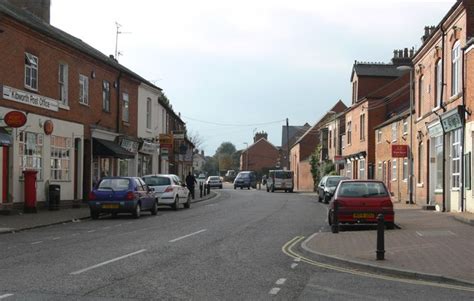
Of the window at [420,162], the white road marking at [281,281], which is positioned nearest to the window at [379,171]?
the window at [420,162]

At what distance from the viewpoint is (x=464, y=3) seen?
2197cm

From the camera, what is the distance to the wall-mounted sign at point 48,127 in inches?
986

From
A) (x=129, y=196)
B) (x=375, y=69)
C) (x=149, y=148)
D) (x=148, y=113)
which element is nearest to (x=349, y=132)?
(x=375, y=69)

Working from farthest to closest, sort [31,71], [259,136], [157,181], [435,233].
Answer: [259,136] < [157,181] < [31,71] < [435,233]

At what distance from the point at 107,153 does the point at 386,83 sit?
26.5 meters

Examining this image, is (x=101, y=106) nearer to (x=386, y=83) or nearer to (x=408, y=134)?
(x=408, y=134)

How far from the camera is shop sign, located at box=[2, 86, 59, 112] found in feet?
73.0

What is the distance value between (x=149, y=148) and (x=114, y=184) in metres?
17.3

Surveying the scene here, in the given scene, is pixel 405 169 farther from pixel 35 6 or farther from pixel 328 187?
pixel 35 6

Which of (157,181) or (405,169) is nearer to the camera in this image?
(157,181)

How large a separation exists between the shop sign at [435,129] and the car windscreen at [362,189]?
7955 mm

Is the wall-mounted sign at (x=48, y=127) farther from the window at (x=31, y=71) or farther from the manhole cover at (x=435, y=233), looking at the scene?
the manhole cover at (x=435, y=233)

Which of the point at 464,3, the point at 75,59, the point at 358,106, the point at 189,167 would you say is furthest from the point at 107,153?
the point at 189,167

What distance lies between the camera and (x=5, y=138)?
20766 mm
